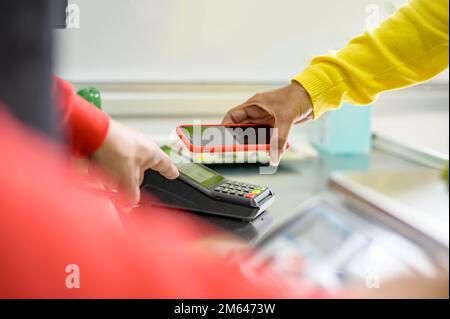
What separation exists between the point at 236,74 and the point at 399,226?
0.32 meters

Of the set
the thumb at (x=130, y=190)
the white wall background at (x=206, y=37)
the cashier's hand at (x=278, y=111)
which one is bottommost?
the thumb at (x=130, y=190)

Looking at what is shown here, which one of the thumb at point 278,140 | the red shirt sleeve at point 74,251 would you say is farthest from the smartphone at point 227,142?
the red shirt sleeve at point 74,251

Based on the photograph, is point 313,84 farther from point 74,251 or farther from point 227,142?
point 74,251

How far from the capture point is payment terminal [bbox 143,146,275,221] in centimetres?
70

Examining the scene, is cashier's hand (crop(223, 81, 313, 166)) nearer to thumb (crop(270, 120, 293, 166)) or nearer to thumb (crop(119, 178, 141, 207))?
thumb (crop(270, 120, 293, 166))

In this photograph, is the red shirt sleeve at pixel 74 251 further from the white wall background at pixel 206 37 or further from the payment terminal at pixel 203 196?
the white wall background at pixel 206 37

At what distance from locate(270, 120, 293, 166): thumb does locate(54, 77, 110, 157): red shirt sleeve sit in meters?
0.27

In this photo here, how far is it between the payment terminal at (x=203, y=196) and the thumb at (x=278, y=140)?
5cm

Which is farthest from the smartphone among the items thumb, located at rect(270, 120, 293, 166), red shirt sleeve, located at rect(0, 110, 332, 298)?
red shirt sleeve, located at rect(0, 110, 332, 298)

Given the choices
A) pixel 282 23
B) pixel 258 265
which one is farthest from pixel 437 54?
pixel 258 265

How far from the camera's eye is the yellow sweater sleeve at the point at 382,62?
2.41ft

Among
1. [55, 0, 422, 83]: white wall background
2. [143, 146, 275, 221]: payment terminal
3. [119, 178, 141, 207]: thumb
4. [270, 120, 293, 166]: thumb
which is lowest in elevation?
[143, 146, 275, 221]: payment terminal
